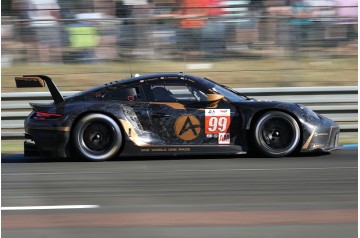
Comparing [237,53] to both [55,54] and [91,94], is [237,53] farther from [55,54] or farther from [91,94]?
[91,94]

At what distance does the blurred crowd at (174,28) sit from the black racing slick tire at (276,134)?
4.01m

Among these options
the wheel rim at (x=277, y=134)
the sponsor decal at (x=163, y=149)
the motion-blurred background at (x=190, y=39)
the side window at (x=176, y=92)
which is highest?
the motion-blurred background at (x=190, y=39)

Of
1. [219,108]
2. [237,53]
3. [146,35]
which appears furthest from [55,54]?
[219,108]

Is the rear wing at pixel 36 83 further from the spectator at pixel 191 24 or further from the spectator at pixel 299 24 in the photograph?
the spectator at pixel 299 24

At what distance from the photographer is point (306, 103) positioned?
13.3 m

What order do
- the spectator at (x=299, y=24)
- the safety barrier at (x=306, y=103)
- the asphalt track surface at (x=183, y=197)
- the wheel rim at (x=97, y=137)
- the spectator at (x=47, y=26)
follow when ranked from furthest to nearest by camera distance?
the spectator at (x=47, y=26) → the spectator at (x=299, y=24) → the safety barrier at (x=306, y=103) → the wheel rim at (x=97, y=137) → the asphalt track surface at (x=183, y=197)

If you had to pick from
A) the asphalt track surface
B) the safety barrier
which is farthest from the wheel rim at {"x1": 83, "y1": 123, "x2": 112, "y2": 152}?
the safety barrier

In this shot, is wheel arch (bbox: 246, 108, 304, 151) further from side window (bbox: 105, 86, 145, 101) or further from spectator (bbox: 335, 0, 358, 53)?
spectator (bbox: 335, 0, 358, 53)

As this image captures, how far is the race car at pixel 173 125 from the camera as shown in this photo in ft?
34.5

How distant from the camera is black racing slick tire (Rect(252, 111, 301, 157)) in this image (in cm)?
1052

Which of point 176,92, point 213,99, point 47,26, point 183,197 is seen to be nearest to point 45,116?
point 176,92

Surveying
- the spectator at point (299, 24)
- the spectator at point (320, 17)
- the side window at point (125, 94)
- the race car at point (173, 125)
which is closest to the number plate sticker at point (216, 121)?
the race car at point (173, 125)

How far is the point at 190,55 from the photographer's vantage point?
1486 cm

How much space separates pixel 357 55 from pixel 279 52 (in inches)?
61.8
